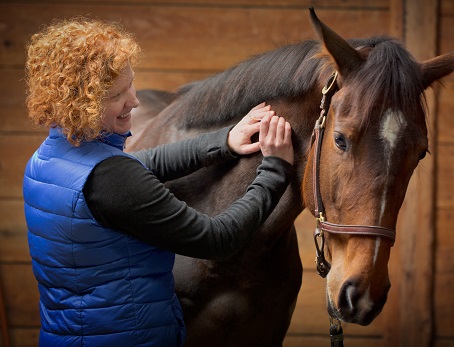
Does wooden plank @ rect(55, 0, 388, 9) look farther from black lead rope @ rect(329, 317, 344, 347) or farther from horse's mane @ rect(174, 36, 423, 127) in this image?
black lead rope @ rect(329, 317, 344, 347)

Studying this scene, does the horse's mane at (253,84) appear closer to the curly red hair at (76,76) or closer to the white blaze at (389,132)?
the white blaze at (389,132)

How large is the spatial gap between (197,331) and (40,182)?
2.34ft

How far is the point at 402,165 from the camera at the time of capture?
4.68 feet

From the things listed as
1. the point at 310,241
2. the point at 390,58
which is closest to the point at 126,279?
the point at 390,58

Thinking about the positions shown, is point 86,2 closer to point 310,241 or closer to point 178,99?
point 178,99

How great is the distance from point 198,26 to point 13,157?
3.68 ft

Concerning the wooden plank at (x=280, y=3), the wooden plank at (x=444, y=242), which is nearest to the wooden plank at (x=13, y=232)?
the wooden plank at (x=280, y=3)

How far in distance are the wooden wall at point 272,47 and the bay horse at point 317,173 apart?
102 centimetres

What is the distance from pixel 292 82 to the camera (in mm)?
1656

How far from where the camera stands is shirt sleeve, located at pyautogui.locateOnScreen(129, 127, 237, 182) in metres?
1.76

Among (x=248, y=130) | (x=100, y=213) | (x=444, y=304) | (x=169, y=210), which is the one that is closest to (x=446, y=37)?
(x=444, y=304)

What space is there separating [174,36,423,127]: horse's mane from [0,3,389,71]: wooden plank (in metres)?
1.05

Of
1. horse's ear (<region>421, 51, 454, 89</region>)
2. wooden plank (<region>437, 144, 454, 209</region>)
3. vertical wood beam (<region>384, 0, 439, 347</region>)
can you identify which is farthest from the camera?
wooden plank (<region>437, 144, 454, 209</region>)

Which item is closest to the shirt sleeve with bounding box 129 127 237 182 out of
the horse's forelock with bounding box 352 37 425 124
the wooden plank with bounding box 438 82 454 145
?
the horse's forelock with bounding box 352 37 425 124
